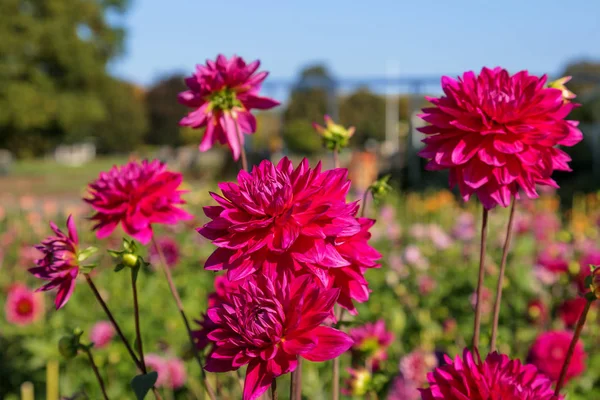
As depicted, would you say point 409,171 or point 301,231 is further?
point 409,171

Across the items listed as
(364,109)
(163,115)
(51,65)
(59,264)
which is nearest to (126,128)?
(163,115)

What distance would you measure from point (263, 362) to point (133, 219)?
0.43 metres

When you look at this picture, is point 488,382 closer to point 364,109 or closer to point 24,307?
point 24,307

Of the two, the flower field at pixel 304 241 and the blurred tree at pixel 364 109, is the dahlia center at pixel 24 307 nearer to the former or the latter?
the flower field at pixel 304 241

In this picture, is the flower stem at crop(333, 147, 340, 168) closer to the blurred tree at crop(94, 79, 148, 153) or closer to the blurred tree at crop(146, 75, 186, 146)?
the blurred tree at crop(94, 79, 148, 153)

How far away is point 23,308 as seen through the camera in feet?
9.11

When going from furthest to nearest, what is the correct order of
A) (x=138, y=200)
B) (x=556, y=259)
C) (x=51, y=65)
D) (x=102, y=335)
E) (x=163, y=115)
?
1. (x=163, y=115)
2. (x=51, y=65)
3. (x=556, y=259)
4. (x=102, y=335)
5. (x=138, y=200)

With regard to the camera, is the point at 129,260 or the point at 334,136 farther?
the point at 334,136

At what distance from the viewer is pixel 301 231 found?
668 mm

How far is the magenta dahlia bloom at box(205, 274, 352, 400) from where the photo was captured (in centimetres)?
63

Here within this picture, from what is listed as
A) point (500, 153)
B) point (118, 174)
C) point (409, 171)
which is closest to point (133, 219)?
point (118, 174)

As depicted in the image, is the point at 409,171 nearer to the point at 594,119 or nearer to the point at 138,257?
the point at 594,119

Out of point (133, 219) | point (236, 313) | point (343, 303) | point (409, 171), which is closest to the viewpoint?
point (236, 313)

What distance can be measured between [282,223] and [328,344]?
14cm
